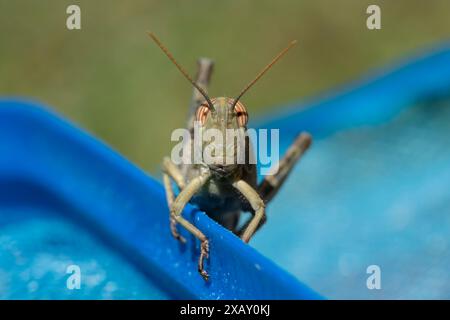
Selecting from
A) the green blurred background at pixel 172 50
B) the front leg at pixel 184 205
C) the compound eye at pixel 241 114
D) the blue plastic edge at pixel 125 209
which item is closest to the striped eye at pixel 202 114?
the compound eye at pixel 241 114

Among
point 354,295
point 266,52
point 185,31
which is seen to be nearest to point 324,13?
point 266,52

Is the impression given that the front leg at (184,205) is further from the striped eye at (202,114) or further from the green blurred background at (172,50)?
the green blurred background at (172,50)

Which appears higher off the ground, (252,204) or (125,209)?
(125,209)

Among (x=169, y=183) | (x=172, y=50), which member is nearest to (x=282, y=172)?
(x=169, y=183)

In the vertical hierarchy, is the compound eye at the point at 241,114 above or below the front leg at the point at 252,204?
above

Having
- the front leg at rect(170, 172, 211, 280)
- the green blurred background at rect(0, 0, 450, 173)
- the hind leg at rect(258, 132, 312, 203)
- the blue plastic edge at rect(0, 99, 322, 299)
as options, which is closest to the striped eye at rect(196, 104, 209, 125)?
the front leg at rect(170, 172, 211, 280)

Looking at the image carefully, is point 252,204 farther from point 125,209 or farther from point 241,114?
point 125,209
